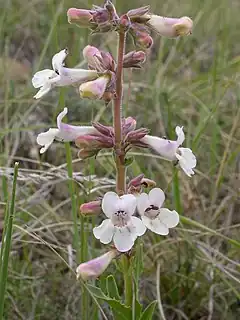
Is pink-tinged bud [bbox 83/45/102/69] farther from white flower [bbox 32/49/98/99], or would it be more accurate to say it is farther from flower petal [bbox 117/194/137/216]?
flower petal [bbox 117/194/137/216]

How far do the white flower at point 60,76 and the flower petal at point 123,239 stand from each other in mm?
298

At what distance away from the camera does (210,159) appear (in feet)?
7.55

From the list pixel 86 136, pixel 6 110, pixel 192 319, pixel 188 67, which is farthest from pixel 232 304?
pixel 188 67

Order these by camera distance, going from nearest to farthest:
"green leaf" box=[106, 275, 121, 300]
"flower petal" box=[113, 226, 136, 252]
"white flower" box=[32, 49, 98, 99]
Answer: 1. "flower petal" box=[113, 226, 136, 252]
2. "white flower" box=[32, 49, 98, 99]
3. "green leaf" box=[106, 275, 121, 300]

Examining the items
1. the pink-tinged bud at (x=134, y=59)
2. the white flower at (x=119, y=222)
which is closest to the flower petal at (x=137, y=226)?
the white flower at (x=119, y=222)

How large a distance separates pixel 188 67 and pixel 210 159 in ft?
3.04

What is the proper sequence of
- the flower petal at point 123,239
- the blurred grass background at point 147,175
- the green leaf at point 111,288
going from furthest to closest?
the blurred grass background at point 147,175
the green leaf at point 111,288
the flower petal at point 123,239

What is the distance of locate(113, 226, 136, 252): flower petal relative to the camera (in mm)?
1148

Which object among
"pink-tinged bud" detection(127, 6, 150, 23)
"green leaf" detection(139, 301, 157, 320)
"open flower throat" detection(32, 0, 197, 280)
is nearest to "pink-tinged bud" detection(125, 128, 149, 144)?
"open flower throat" detection(32, 0, 197, 280)

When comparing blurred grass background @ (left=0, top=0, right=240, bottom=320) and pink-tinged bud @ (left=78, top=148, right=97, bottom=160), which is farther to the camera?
blurred grass background @ (left=0, top=0, right=240, bottom=320)

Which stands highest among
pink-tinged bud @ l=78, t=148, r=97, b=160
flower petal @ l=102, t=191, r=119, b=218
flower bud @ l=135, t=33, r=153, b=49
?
flower bud @ l=135, t=33, r=153, b=49

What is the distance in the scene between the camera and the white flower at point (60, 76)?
1.25 m

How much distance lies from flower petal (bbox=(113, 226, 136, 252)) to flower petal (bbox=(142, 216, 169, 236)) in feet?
0.14

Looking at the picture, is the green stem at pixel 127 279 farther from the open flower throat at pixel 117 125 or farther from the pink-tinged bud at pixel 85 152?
the pink-tinged bud at pixel 85 152
